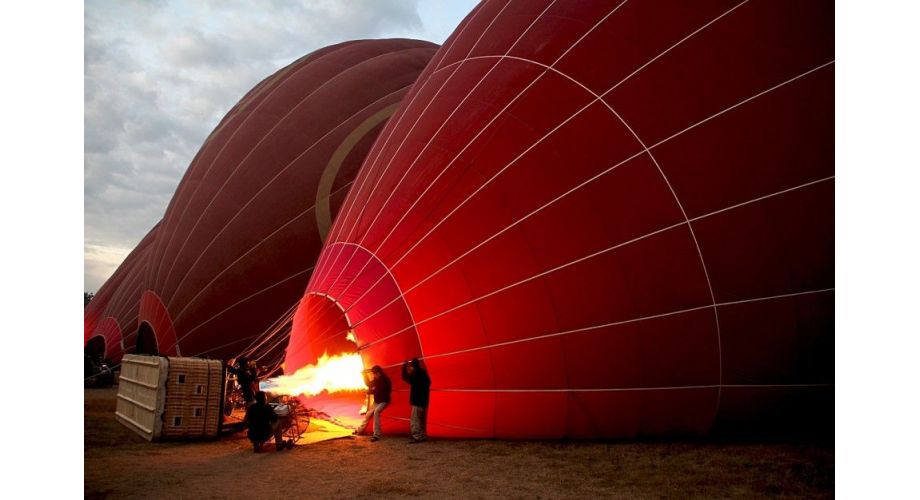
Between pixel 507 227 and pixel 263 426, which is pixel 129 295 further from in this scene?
pixel 507 227

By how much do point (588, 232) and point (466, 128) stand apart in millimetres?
1141

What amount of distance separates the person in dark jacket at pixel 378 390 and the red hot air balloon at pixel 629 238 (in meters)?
0.08

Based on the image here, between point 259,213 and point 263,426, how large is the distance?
3680 millimetres

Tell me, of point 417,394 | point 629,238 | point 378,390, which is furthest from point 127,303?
point 629,238

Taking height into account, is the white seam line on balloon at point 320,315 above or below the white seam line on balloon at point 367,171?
below

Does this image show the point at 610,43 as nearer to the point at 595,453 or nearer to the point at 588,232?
A: the point at 588,232

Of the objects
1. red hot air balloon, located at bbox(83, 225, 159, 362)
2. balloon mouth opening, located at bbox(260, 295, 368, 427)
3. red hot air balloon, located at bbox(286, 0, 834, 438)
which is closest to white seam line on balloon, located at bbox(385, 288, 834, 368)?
red hot air balloon, located at bbox(286, 0, 834, 438)

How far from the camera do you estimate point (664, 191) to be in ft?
12.8

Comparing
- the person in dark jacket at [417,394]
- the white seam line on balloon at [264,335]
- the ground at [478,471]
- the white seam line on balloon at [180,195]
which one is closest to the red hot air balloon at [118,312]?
the white seam line on balloon at [180,195]

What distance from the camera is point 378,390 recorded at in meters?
4.48

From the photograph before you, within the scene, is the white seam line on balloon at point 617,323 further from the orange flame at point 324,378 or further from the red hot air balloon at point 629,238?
the orange flame at point 324,378

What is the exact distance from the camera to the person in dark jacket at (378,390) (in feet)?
14.6

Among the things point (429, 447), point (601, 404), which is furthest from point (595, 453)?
point (429, 447)
